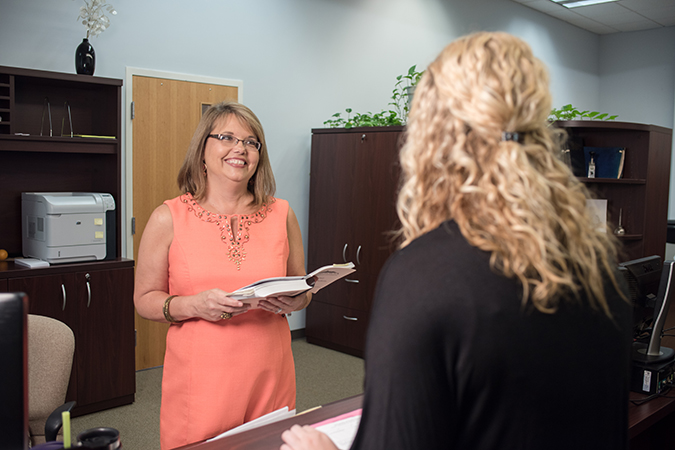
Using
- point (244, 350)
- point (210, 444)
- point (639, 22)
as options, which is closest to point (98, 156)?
point (244, 350)

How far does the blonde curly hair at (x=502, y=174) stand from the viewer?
2.25 feet

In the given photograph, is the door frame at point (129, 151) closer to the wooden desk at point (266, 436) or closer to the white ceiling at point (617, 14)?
the wooden desk at point (266, 436)

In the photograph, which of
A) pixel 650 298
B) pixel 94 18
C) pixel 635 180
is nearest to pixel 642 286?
pixel 650 298

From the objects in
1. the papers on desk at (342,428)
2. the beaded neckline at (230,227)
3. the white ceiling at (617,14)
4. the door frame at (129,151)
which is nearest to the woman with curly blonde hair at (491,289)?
the papers on desk at (342,428)

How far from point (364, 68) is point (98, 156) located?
2843 millimetres

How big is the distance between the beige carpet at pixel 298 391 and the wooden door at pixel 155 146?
27 centimetres

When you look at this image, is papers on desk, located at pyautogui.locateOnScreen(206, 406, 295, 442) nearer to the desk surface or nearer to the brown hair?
the brown hair

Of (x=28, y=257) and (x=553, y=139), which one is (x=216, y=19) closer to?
(x=28, y=257)

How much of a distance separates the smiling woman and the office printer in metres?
1.67

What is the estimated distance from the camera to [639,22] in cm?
797

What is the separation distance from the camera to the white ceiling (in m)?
7.16

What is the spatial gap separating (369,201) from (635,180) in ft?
7.09

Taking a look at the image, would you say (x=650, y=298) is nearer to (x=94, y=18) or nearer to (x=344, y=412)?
(x=344, y=412)

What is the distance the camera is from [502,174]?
70cm
